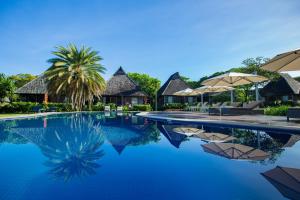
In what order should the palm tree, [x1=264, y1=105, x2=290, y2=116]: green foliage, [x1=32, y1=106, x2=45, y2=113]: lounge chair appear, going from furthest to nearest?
the palm tree → [x1=32, y1=106, x2=45, y2=113]: lounge chair → [x1=264, y1=105, x2=290, y2=116]: green foliage

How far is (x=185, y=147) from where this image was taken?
7.16 m

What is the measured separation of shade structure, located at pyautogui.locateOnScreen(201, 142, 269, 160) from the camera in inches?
217

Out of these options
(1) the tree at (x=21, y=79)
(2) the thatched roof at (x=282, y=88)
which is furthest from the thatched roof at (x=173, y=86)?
(1) the tree at (x=21, y=79)

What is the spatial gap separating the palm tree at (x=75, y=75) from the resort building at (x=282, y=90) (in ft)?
78.7

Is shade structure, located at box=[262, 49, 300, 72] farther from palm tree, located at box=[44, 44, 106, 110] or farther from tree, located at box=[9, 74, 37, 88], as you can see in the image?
tree, located at box=[9, 74, 37, 88]

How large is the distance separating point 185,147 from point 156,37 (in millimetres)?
16978

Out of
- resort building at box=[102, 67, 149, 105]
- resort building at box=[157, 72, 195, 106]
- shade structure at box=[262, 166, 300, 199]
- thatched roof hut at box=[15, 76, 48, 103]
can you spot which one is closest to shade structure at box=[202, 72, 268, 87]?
shade structure at box=[262, 166, 300, 199]

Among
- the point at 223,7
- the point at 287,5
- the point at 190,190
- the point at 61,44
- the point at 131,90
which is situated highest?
the point at 61,44

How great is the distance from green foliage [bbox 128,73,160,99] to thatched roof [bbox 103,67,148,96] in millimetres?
6400

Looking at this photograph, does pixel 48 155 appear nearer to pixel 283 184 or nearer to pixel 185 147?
pixel 185 147

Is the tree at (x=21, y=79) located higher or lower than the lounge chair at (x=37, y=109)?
higher

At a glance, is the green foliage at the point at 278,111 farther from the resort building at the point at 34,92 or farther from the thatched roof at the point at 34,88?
the thatched roof at the point at 34,88

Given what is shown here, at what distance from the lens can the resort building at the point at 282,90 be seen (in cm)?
2883

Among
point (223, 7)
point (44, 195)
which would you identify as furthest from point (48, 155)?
point (223, 7)
